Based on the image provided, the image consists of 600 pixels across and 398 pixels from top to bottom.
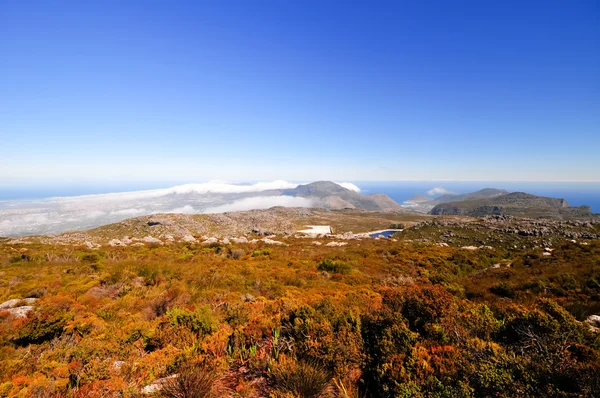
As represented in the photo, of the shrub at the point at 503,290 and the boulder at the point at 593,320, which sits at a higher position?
the boulder at the point at 593,320

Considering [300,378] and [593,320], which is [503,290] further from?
[300,378]

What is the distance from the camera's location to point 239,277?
35.3ft

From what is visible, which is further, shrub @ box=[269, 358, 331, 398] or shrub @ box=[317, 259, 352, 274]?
shrub @ box=[317, 259, 352, 274]

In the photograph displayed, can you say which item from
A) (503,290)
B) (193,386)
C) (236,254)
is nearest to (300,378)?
(193,386)

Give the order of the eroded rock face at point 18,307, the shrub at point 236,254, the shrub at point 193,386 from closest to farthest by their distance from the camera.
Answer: the shrub at point 193,386 → the eroded rock face at point 18,307 → the shrub at point 236,254

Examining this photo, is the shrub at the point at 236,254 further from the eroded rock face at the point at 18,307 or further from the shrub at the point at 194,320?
the shrub at the point at 194,320

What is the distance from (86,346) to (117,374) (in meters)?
1.32

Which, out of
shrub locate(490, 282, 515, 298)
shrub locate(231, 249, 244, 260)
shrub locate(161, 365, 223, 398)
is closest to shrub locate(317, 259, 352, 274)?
shrub locate(490, 282, 515, 298)

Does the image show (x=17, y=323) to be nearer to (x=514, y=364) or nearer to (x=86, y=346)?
(x=86, y=346)

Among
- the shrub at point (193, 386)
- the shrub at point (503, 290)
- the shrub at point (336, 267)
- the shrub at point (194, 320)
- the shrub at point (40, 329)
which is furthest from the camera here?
the shrub at point (336, 267)

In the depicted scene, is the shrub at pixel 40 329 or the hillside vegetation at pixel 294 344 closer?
the hillside vegetation at pixel 294 344

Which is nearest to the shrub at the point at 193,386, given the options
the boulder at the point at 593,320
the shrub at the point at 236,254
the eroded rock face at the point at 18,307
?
the eroded rock face at the point at 18,307

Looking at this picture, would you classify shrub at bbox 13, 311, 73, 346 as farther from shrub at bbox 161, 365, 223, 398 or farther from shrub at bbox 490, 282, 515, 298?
shrub at bbox 490, 282, 515, 298

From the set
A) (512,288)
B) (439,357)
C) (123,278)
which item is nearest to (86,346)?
(123,278)
